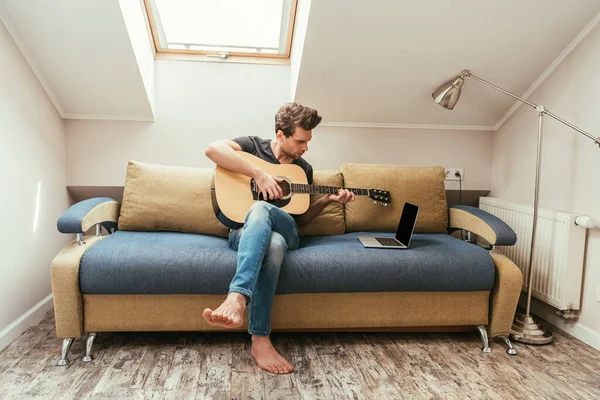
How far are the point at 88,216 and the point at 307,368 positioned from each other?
111cm

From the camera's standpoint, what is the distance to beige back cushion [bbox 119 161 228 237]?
216cm

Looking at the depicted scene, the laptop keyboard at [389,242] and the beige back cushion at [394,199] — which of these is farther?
the beige back cushion at [394,199]

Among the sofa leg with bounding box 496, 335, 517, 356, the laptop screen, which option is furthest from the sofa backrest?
the sofa leg with bounding box 496, 335, 517, 356

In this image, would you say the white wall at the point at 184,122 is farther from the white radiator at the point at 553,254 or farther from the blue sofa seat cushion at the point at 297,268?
Answer: the white radiator at the point at 553,254

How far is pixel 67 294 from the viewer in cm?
171

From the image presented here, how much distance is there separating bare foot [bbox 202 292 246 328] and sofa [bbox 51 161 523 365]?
0.24 metres

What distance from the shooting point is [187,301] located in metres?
1.80

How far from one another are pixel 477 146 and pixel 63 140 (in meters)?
2.54

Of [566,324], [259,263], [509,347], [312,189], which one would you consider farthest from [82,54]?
[566,324]

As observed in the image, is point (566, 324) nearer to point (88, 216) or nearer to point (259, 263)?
point (259, 263)

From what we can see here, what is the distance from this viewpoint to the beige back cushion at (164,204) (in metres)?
2.16

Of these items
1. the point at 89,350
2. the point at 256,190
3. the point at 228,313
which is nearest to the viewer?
the point at 228,313

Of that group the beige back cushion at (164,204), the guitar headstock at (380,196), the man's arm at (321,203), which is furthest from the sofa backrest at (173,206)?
the guitar headstock at (380,196)

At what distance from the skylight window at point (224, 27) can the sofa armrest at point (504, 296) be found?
5.79 feet
